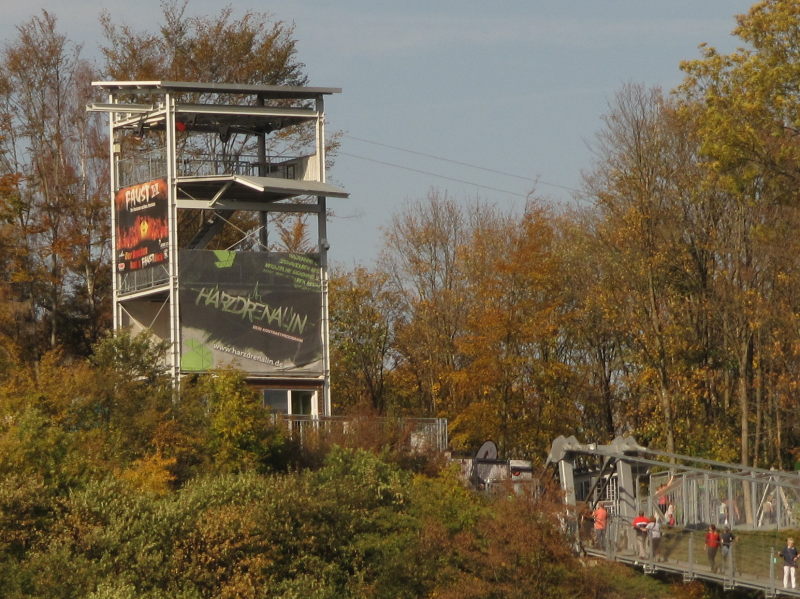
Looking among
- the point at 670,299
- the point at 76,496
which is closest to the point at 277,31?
the point at 670,299

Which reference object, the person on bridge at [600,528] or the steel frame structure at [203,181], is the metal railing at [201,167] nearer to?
the steel frame structure at [203,181]

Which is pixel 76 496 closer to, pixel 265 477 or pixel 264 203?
pixel 265 477

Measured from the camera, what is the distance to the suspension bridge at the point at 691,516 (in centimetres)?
3916

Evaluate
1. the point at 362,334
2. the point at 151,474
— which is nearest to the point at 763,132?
the point at 151,474

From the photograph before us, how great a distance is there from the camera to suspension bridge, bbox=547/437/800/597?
39.2 meters

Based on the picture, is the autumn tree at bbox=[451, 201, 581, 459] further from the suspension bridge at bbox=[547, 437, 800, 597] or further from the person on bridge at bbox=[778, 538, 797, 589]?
the person on bridge at bbox=[778, 538, 797, 589]

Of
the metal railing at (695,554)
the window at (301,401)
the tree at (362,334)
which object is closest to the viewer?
the metal railing at (695,554)

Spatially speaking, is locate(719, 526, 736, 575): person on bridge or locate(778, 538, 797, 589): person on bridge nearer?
locate(778, 538, 797, 589): person on bridge

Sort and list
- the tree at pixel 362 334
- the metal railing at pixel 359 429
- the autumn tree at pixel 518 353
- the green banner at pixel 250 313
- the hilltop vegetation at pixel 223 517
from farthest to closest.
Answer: the tree at pixel 362 334 → the autumn tree at pixel 518 353 → the green banner at pixel 250 313 → the metal railing at pixel 359 429 → the hilltop vegetation at pixel 223 517

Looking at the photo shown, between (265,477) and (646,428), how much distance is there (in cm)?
2122

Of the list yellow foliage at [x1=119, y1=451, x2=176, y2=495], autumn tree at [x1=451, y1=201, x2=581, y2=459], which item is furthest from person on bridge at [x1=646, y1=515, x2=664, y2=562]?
autumn tree at [x1=451, y1=201, x2=581, y2=459]

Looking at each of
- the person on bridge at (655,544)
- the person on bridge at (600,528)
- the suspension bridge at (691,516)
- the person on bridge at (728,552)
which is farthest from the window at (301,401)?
the person on bridge at (728,552)

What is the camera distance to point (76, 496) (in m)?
39.4

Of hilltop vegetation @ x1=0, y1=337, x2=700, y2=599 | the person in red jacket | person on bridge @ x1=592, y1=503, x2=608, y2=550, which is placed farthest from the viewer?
person on bridge @ x1=592, y1=503, x2=608, y2=550
